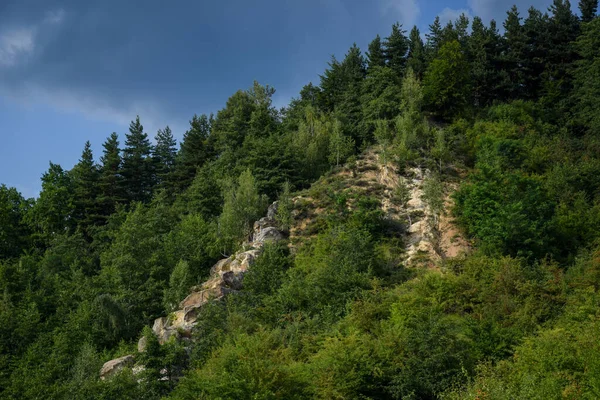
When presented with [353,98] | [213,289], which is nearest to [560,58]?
[353,98]

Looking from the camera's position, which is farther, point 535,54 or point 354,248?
point 535,54

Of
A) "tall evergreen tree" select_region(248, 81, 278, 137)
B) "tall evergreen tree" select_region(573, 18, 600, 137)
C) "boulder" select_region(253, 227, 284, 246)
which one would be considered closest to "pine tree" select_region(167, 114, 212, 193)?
"tall evergreen tree" select_region(248, 81, 278, 137)

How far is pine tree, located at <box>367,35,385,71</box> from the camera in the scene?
2393 inches

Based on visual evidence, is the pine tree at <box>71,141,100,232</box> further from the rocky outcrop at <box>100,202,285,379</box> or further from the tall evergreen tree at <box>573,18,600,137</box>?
the tall evergreen tree at <box>573,18,600,137</box>

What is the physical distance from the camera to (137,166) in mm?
68000

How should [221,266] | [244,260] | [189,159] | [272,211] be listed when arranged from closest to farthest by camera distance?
[244,260], [221,266], [272,211], [189,159]

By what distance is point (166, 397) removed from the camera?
1067 inches

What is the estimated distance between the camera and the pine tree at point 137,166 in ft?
218

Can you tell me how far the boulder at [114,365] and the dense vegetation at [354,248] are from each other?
1.08 m

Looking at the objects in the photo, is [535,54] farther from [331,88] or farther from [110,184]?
[110,184]

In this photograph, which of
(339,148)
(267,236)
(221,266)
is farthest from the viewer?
(339,148)

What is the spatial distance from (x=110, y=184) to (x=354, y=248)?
38.3m

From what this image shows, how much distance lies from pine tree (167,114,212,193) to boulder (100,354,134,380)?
3095cm

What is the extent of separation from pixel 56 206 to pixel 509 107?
4809 centimetres
